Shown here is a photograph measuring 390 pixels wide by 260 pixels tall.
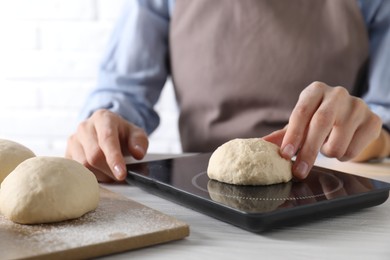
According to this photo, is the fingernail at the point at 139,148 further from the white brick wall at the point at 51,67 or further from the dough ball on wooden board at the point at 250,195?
the white brick wall at the point at 51,67

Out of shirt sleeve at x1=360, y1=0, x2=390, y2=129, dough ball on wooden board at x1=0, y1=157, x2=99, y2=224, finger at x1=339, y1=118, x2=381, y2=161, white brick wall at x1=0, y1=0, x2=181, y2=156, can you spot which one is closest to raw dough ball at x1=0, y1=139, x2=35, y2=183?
dough ball on wooden board at x1=0, y1=157, x2=99, y2=224

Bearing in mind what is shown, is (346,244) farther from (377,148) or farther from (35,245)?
(377,148)

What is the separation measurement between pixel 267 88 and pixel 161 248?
0.64 metres

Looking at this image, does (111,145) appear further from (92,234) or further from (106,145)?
(92,234)

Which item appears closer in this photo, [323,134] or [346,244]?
[346,244]

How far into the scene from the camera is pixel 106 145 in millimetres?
709

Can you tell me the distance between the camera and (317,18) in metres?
1.05

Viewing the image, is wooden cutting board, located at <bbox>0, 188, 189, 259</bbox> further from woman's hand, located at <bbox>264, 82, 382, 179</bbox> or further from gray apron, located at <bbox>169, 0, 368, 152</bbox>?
gray apron, located at <bbox>169, 0, 368, 152</bbox>

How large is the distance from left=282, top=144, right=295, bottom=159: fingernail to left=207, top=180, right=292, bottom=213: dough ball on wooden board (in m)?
0.04

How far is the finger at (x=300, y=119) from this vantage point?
61cm

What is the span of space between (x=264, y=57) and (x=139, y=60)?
269mm

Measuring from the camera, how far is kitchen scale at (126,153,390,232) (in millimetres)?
484

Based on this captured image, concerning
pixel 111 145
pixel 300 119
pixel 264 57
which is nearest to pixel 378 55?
pixel 264 57

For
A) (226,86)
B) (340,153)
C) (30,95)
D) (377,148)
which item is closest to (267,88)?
(226,86)
